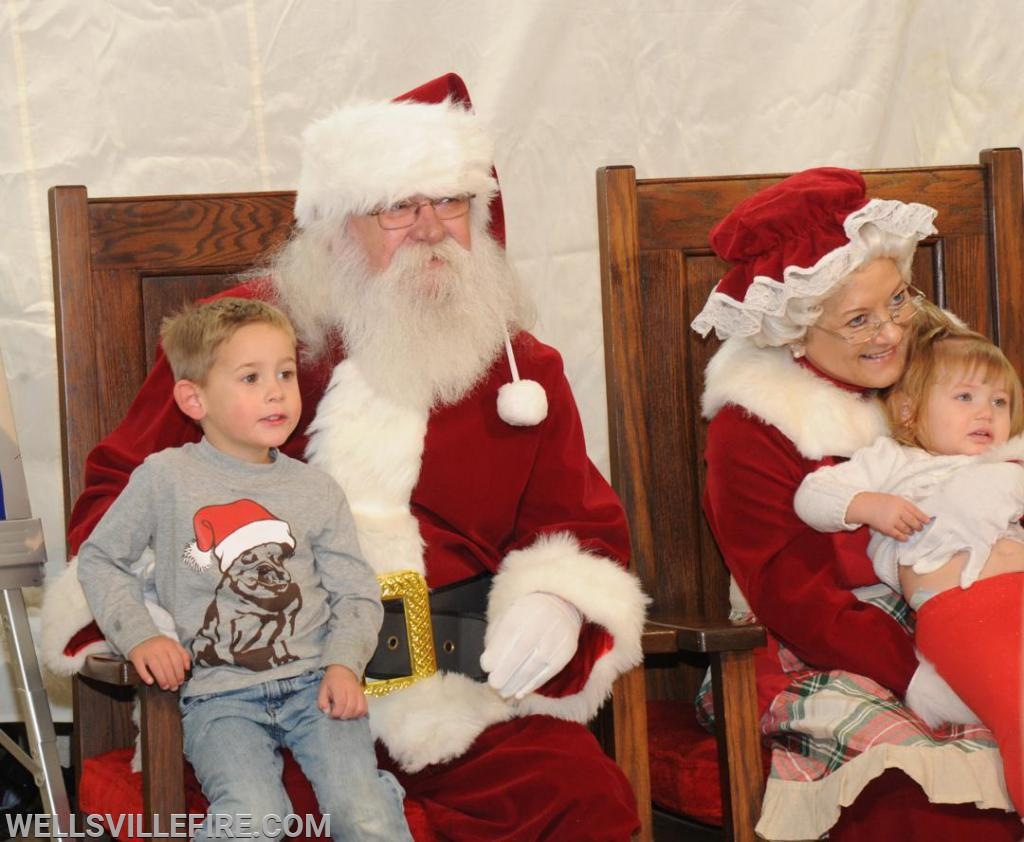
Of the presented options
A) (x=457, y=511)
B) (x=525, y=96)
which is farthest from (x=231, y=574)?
(x=525, y=96)

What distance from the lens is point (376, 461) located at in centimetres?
238

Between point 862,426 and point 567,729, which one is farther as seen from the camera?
point 862,426

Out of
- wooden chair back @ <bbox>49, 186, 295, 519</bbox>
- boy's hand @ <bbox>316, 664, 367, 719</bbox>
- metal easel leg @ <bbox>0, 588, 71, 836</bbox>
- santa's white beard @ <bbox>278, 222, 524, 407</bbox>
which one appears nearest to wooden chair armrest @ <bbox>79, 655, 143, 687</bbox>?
boy's hand @ <bbox>316, 664, 367, 719</bbox>

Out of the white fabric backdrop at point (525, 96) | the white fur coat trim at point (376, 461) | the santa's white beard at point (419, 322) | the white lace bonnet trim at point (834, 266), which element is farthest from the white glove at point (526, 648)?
Answer: the white fabric backdrop at point (525, 96)

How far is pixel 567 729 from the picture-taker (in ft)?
7.42

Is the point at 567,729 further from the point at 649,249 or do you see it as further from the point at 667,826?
the point at 649,249

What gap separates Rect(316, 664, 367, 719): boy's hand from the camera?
2.01 metres

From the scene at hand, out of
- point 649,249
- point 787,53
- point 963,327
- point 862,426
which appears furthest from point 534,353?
point 787,53

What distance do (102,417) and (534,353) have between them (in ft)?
2.71

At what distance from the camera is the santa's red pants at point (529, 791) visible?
2088mm

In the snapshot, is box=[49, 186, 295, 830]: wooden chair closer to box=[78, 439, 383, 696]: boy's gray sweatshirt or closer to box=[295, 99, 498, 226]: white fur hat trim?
box=[295, 99, 498, 226]: white fur hat trim

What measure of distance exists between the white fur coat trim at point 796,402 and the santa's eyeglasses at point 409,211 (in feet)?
1.96

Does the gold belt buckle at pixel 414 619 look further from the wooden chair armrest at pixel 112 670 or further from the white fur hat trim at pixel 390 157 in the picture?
the white fur hat trim at pixel 390 157

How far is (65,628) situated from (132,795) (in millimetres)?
294
